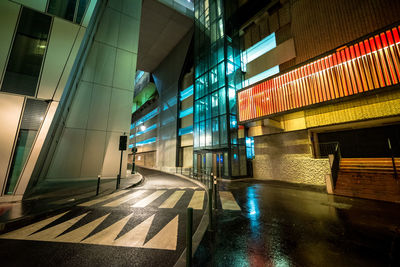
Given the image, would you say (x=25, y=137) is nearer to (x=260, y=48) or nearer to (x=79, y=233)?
(x=79, y=233)

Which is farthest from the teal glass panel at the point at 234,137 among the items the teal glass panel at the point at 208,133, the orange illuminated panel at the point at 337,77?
the orange illuminated panel at the point at 337,77

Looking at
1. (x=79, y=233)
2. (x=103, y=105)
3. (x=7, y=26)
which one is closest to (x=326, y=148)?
(x=79, y=233)

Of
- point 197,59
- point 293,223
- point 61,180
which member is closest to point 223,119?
point 197,59

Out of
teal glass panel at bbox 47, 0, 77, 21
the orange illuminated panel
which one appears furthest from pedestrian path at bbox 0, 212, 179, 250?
the orange illuminated panel

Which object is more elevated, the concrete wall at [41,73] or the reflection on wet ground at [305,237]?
the concrete wall at [41,73]

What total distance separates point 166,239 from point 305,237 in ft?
11.2

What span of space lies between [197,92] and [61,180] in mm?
16641

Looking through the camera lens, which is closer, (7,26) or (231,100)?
(7,26)

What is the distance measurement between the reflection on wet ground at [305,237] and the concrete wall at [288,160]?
18.8 feet

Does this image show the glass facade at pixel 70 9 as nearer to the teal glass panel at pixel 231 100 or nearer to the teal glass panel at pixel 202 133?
the teal glass panel at pixel 231 100

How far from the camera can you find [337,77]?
8.23 meters

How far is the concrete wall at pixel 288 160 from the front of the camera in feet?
38.5

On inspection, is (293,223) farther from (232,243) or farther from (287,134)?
(287,134)

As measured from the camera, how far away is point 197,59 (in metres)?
21.9
